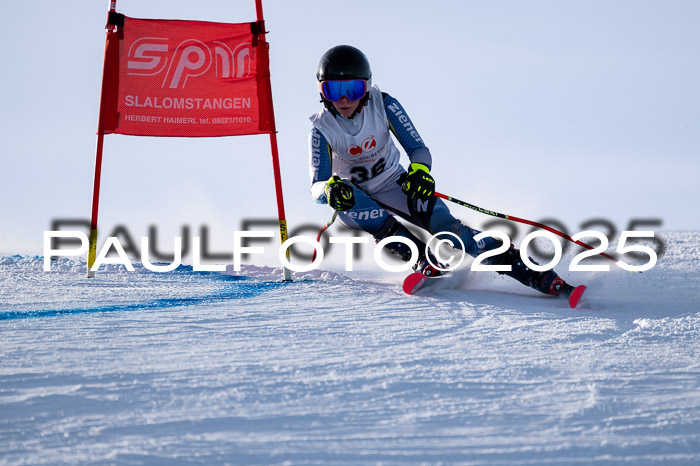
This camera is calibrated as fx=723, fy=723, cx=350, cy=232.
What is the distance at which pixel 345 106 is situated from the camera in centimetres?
439

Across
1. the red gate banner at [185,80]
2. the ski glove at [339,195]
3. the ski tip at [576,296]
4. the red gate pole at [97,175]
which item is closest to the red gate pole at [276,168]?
the red gate banner at [185,80]

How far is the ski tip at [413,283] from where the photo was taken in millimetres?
4348

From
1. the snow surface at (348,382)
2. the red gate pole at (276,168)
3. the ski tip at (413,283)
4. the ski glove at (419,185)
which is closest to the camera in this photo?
the snow surface at (348,382)

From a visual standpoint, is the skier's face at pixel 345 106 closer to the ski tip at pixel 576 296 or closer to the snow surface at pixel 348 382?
the snow surface at pixel 348 382

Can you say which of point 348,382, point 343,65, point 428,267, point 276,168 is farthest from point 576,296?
point 276,168

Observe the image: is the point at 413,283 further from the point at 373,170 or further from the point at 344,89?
the point at 344,89

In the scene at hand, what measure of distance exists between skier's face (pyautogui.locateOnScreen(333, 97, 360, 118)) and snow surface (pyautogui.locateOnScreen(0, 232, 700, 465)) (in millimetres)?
1156

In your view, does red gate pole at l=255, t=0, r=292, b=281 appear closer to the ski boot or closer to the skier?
the skier

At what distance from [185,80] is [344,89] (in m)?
1.81

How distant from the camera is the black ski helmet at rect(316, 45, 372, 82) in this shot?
4.25m

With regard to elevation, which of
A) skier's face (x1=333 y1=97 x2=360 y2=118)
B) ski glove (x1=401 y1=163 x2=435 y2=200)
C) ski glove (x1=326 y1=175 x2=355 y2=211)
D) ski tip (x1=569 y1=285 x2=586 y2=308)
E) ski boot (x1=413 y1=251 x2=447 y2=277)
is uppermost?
skier's face (x1=333 y1=97 x2=360 y2=118)

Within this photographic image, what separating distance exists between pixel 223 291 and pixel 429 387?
103 inches

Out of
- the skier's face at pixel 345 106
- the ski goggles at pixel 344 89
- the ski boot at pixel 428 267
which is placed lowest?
the ski boot at pixel 428 267

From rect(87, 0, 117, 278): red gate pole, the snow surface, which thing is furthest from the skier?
rect(87, 0, 117, 278): red gate pole
